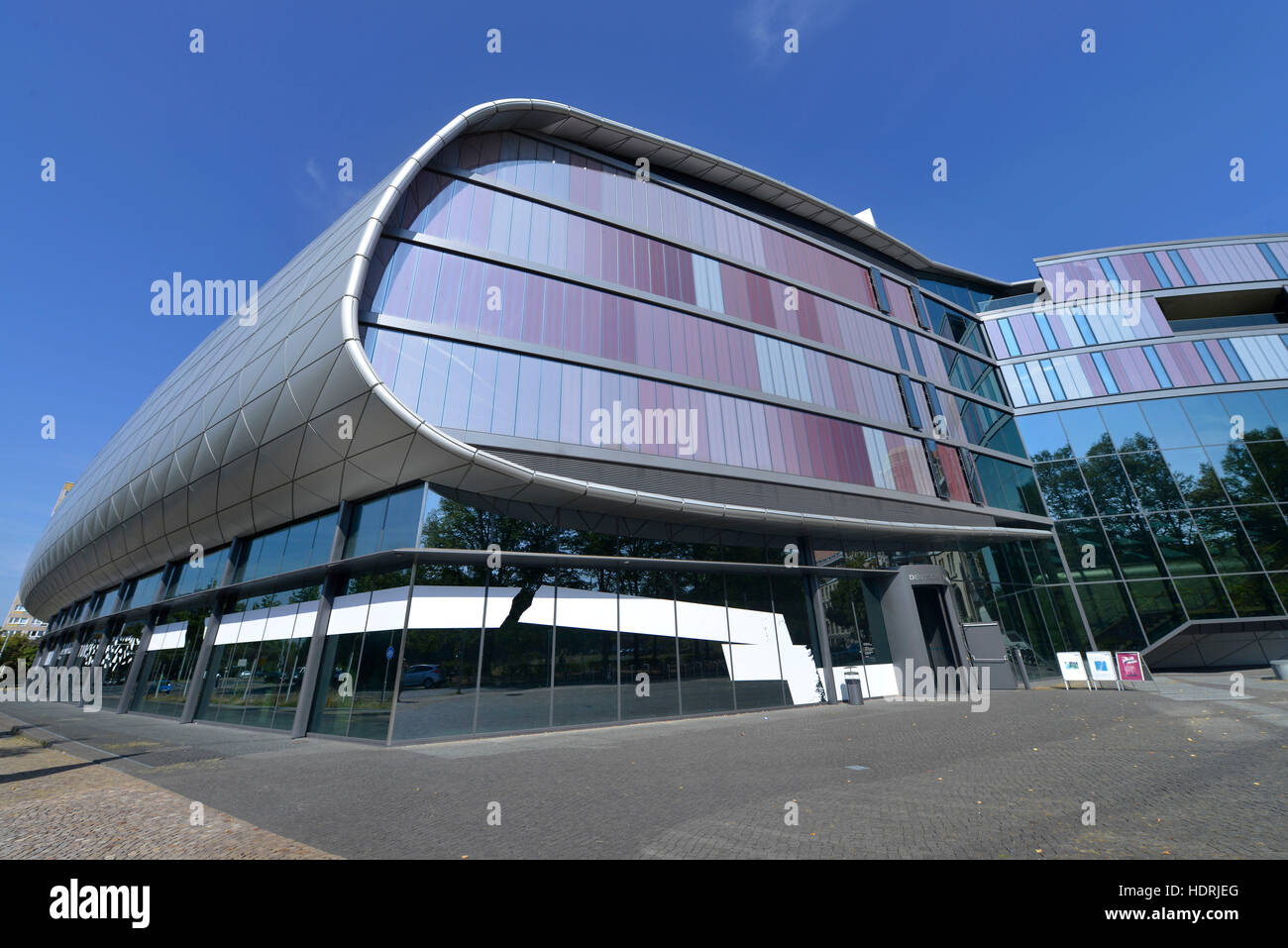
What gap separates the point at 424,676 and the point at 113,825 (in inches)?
266

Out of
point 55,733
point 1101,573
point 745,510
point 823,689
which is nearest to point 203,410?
point 55,733

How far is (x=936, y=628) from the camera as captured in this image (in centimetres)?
2391

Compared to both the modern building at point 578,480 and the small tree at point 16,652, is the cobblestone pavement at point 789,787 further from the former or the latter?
the small tree at point 16,652

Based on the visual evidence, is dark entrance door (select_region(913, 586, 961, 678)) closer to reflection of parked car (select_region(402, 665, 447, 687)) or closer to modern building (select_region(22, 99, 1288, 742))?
modern building (select_region(22, 99, 1288, 742))

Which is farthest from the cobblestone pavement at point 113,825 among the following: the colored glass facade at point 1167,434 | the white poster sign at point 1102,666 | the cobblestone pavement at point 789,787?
the colored glass facade at point 1167,434

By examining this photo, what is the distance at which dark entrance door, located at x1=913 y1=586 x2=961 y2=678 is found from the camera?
23141 mm

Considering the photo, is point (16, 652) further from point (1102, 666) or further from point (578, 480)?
point (1102, 666)

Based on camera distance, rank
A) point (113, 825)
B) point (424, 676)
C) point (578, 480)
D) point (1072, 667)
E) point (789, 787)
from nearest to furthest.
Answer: point (113, 825), point (789, 787), point (424, 676), point (578, 480), point (1072, 667)

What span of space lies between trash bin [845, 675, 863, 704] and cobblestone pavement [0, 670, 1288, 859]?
6.05m

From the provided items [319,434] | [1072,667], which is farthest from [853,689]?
[319,434]

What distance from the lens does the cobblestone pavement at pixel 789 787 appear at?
5.40 m

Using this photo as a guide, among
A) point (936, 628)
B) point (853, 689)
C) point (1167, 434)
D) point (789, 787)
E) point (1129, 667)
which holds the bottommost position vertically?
point (789, 787)

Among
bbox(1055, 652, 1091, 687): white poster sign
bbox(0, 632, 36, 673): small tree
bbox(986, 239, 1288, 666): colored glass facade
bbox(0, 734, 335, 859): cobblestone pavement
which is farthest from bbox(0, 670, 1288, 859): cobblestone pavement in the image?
bbox(0, 632, 36, 673): small tree

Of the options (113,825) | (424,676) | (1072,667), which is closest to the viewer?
(113,825)
